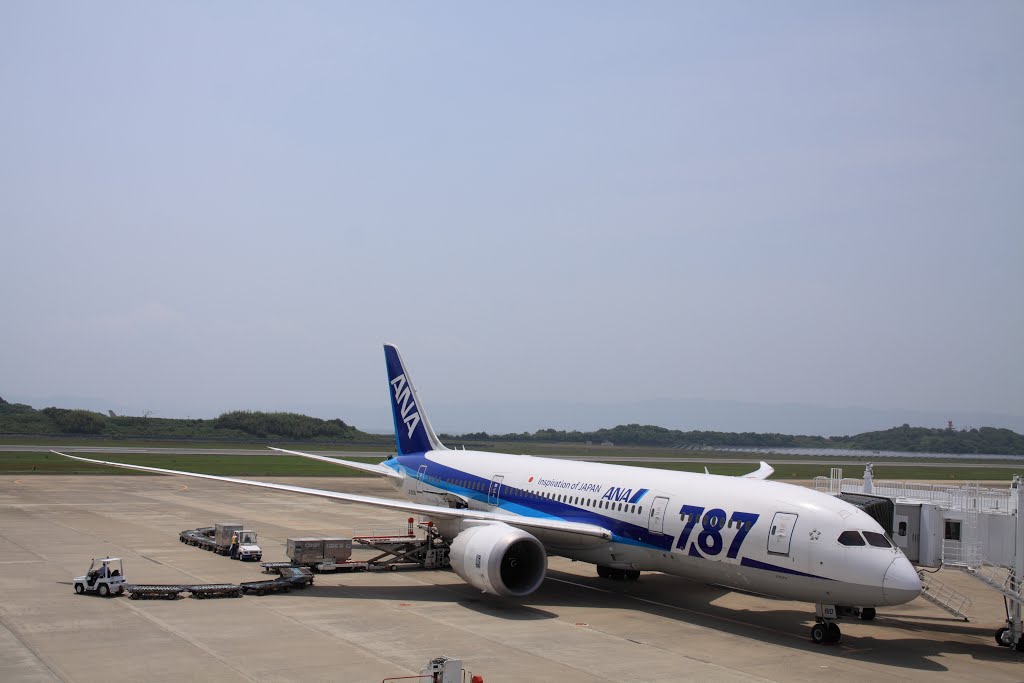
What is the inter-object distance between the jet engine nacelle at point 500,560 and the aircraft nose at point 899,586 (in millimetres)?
8587

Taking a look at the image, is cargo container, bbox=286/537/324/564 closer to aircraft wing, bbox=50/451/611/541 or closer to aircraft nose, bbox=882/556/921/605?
aircraft wing, bbox=50/451/611/541

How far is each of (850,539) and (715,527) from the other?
332cm

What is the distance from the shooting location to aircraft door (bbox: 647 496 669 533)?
889 inches

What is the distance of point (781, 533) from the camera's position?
65.2 ft

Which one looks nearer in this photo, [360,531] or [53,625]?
[53,625]

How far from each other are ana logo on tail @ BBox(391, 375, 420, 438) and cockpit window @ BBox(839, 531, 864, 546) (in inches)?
793

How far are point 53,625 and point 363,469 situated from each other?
53.1 ft

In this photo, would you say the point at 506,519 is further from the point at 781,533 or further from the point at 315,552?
the point at 781,533

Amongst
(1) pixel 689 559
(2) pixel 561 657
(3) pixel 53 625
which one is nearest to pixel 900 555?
(1) pixel 689 559

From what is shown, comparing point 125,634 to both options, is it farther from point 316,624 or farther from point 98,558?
point 98,558

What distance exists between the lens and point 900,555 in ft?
62.0

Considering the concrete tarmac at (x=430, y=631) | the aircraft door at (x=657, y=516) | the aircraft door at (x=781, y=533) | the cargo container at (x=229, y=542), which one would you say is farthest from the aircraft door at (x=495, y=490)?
the aircraft door at (x=781, y=533)

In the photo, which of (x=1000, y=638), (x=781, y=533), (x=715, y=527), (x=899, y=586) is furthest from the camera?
(x=715, y=527)

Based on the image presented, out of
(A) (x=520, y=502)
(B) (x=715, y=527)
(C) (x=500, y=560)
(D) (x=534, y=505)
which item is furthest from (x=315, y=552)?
(B) (x=715, y=527)
